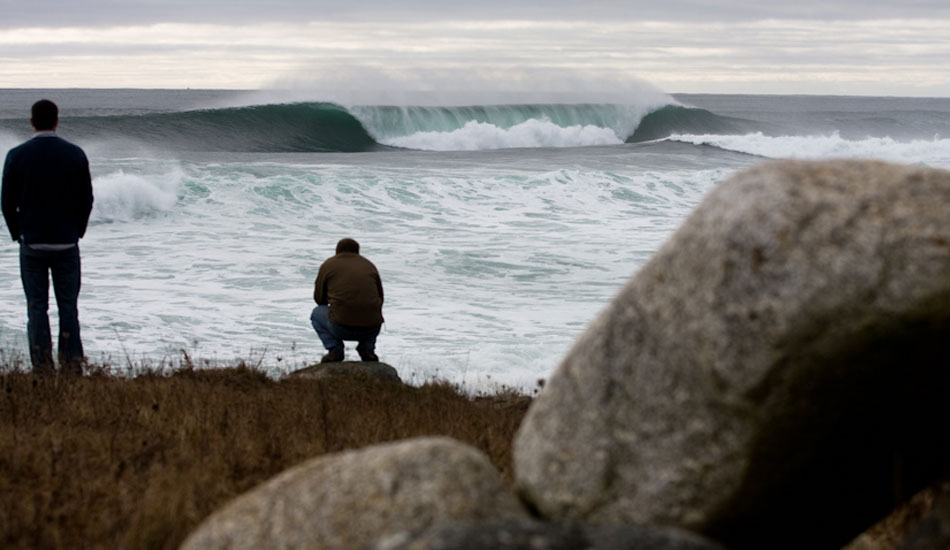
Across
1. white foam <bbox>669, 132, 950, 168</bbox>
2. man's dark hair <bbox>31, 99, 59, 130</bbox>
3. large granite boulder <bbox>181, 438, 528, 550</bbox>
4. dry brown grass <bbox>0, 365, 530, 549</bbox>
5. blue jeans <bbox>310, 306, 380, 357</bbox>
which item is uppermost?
man's dark hair <bbox>31, 99, 59, 130</bbox>

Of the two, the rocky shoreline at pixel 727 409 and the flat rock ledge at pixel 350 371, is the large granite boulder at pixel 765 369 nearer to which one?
the rocky shoreline at pixel 727 409

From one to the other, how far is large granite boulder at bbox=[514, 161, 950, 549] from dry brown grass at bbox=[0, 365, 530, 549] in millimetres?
1419

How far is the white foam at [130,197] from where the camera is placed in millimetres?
19859

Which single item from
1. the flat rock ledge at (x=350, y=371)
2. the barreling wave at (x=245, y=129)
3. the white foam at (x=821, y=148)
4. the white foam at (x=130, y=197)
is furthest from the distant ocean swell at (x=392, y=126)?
the flat rock ledge at (x=350, y=371)

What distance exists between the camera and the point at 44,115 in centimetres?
686

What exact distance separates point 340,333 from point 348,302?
0.31 m

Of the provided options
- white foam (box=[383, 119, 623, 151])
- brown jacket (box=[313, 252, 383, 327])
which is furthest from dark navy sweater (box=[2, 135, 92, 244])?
white foam (box=[383, 119, 623, 151])

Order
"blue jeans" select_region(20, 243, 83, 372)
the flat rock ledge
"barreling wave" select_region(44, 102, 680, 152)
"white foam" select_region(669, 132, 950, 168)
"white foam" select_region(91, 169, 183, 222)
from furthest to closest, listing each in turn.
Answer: "white foam" select_region(669, 132, 950, 168) → "barreling wave" select_region(44, 102, 680, 152) → "white foam" select_region(91, 169, 183, 222) → the flat rock ledge → "blue jeans" select_region(20, 243, 83, 372)

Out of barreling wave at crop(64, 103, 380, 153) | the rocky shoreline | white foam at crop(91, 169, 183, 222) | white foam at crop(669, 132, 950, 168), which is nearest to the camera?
the rocky shoreline

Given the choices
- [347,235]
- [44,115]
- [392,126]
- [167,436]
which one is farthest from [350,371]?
[392,126]

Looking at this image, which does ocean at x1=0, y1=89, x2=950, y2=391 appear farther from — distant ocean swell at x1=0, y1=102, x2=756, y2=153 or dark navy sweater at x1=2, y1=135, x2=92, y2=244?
dark navy sweater at x1=2, y1=135, x2=92, y2=244

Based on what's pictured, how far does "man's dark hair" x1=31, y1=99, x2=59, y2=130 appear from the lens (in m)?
6.84

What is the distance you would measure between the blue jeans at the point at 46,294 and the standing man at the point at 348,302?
2.36 m

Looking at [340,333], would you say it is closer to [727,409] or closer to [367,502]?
[367,502]
